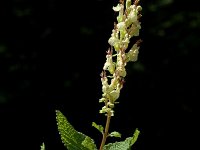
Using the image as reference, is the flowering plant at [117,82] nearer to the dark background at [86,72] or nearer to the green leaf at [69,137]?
the green leaf at [69,137]

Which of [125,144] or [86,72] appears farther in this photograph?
[86,72]

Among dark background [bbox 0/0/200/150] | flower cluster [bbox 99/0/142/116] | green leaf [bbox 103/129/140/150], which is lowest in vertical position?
green leaf [bbox 103/129/140/150]

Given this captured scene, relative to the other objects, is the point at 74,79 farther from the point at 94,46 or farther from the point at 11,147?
the point at 11,147

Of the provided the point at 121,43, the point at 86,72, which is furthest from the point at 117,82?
the point at 86,72

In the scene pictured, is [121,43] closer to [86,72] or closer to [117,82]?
[117,82]

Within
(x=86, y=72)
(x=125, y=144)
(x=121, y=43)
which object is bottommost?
(x=125, y=144)

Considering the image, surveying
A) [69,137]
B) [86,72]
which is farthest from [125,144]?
[86,72]

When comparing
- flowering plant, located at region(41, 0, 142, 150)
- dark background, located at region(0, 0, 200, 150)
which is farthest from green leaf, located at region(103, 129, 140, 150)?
dark background, located at region(0, 0, 200, 150)

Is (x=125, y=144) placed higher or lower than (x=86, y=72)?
lower

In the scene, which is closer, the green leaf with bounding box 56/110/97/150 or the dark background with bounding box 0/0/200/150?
the green leaf with bounding box 56/110/97/150

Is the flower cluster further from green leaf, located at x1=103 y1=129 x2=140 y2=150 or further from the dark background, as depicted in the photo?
the dark background
